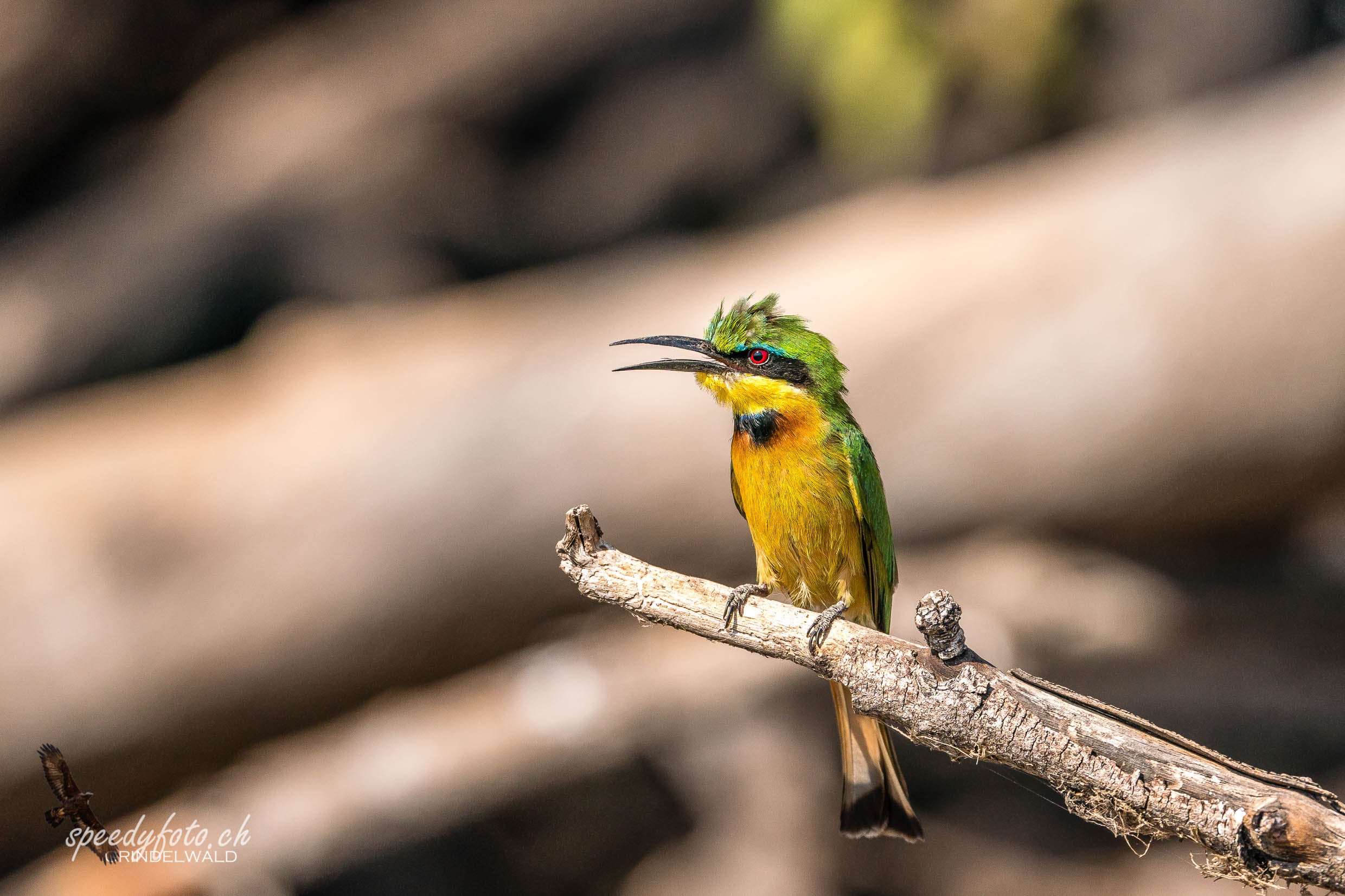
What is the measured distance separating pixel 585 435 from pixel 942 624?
3849mm

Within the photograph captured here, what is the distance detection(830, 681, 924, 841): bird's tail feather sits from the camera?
2.71m

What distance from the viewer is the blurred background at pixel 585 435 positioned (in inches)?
206

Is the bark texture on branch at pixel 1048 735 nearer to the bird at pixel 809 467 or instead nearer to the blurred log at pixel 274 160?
the bird at pixel 809 467

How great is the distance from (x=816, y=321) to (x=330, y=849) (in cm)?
441

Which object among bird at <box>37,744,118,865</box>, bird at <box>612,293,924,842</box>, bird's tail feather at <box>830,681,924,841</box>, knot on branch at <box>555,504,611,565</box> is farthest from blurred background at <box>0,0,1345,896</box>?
knot on branch at <box>555,504,611,565</box>

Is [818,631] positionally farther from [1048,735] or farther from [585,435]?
[585,435]

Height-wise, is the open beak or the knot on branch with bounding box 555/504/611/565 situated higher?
the open beak

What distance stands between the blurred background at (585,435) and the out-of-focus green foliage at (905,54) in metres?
0.04

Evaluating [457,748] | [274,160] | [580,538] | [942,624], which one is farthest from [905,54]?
[457,748]

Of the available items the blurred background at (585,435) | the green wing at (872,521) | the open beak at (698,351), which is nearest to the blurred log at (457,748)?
the blurred background at (585,435)

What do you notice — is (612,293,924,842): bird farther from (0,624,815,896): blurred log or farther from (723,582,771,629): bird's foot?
(0,624,815,896): blurred log

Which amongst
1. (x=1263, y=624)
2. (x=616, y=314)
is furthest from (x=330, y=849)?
(x=1263, y=624)

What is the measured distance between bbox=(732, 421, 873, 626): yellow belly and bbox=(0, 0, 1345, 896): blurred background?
259 cm

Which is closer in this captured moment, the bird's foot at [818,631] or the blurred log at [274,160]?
the bird's foot at [818,631]
